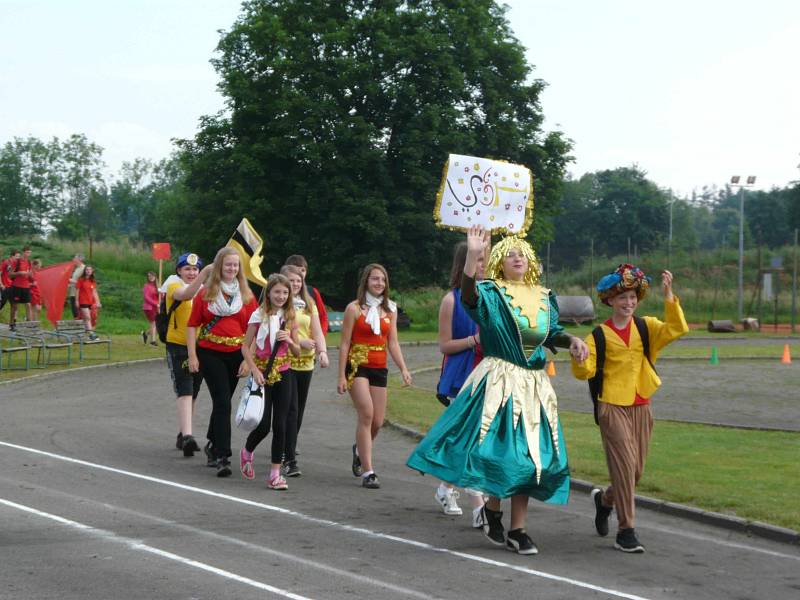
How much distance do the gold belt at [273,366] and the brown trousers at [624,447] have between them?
355 cm

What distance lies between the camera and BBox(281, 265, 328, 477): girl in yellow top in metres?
11.4

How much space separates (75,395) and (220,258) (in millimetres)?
8365

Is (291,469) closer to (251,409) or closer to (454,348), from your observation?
(251,409)

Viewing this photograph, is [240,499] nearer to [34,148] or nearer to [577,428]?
[577,428]

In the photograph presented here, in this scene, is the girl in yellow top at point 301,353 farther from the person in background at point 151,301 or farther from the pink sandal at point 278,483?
the person in background at point 151,301

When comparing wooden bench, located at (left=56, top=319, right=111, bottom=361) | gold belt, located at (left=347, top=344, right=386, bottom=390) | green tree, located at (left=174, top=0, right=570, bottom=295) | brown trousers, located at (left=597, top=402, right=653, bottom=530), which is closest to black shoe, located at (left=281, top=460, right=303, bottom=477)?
gold belt, located at (left=347, top=344, right=386, bottom=390)

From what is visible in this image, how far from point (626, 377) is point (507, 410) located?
0.90 metres

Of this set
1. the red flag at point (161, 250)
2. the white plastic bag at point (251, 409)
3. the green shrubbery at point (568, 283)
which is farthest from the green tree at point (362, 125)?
the white plastic bag at point (251, 409)

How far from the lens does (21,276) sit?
30.2 meters

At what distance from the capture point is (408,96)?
43750 mm

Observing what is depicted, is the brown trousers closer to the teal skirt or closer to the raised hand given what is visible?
the teal skirt

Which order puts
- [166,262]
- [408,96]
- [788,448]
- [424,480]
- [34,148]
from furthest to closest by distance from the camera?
[34,148], [166,262], [408,96], [788,448], [424,480]

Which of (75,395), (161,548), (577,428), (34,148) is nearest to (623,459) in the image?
(161,548)

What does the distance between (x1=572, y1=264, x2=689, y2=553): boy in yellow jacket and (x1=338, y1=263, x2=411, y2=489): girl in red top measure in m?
2.84
